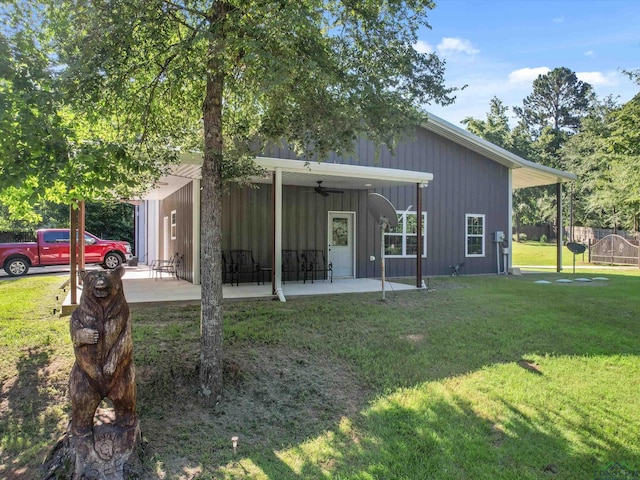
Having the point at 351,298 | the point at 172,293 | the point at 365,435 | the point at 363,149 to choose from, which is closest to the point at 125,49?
the point at 365,435

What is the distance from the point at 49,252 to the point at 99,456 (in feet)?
44.0

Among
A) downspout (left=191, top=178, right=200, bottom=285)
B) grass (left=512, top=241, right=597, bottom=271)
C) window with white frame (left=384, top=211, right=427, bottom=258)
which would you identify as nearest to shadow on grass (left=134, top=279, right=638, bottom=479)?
downspout (left=191, top=178, right=200, bottom=285)

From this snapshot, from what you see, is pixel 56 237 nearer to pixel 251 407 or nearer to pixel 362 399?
pixel 251 407

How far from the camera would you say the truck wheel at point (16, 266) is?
42.6 feet

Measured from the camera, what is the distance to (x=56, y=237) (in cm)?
1391

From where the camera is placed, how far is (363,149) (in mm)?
11414

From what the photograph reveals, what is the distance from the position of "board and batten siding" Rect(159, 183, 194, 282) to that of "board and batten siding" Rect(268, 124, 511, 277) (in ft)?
8.88

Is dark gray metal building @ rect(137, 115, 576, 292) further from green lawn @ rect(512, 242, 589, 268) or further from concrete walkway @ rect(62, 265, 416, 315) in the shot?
green lawn @ rect(512, 242, 589, 268)

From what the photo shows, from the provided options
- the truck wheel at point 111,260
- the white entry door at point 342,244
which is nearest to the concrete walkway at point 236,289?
Result: the white entry door at point 342,244

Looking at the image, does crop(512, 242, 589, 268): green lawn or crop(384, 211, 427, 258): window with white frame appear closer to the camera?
crop(384, 211, 427, 258): window with white frame

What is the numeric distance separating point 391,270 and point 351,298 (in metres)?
4.15

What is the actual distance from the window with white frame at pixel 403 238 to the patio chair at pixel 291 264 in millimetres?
2874

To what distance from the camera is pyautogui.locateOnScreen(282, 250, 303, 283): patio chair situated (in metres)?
10.6

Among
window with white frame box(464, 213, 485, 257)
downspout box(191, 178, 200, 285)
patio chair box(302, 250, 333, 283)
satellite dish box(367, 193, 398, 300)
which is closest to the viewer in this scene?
satellite dish box(367, 193, 398, 300)
